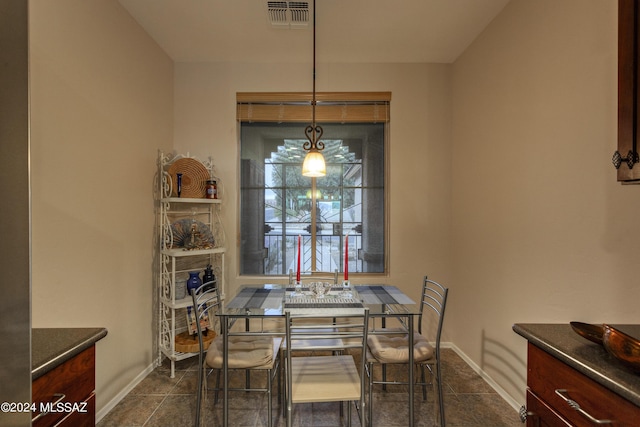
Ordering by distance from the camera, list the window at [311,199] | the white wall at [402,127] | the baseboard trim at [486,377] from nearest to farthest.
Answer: the baseboard trim at [486,377] < the white wall at [402,127] < the window at [311,199]

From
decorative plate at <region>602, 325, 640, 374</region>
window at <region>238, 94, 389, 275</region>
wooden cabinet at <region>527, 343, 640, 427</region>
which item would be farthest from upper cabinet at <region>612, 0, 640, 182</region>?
window at <region>238, 94, 389, 275</region>

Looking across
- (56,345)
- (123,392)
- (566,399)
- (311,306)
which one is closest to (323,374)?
(311,306)

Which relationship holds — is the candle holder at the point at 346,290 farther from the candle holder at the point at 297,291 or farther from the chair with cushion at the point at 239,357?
the chair with cushion at the point at 239,357

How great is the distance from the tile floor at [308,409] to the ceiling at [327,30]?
2.68 meters

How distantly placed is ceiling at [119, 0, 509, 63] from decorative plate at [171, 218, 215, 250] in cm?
160

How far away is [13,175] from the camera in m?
0.48

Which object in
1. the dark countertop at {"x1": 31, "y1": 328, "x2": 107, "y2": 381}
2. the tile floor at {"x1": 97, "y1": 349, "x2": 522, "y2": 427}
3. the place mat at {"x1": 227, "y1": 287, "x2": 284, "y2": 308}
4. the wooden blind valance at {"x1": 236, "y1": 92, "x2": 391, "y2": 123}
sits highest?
the wooden blind valance at {"x1": 236, "y1": 92, "x2": 391, "y2": 123}

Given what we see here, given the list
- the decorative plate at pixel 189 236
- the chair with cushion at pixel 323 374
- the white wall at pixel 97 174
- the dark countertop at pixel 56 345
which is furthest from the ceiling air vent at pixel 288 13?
the dark countertop at pixel 56 345

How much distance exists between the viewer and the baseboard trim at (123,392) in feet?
6.47

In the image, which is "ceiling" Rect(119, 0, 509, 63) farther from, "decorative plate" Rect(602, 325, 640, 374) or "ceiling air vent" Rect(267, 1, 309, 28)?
"decorative plate" Rect(602, 325, 640, 374)

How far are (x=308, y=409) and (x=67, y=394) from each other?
1.48m

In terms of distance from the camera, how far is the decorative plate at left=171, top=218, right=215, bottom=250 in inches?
102

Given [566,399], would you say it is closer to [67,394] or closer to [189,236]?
[67,394]

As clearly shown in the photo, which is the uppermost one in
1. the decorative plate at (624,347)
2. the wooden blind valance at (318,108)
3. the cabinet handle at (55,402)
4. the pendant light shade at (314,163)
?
the wooden blind valance at (318,108)
